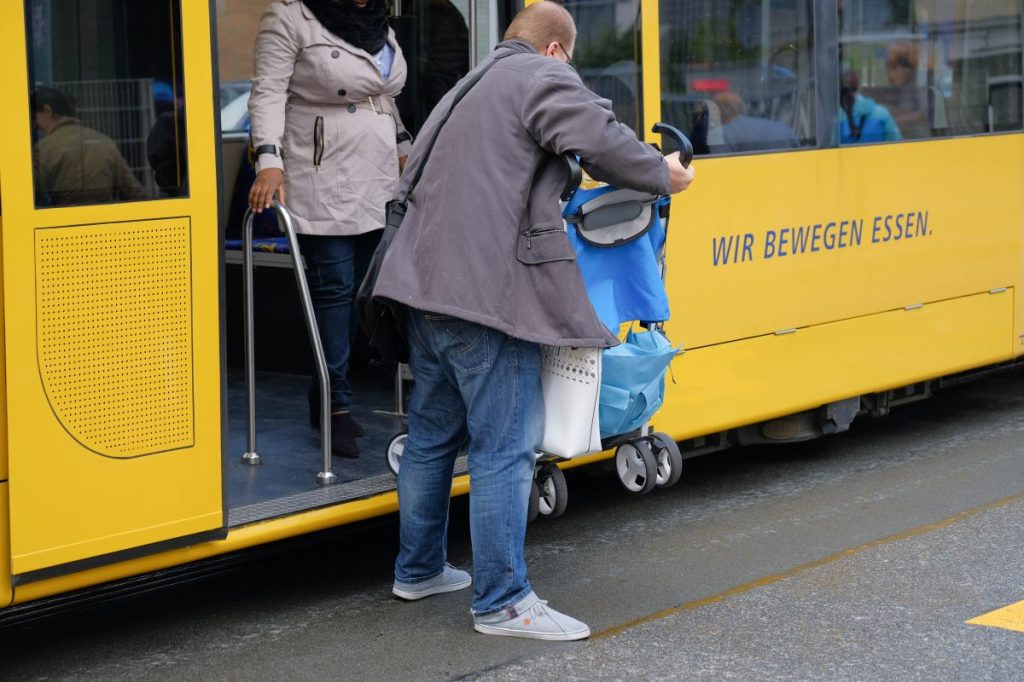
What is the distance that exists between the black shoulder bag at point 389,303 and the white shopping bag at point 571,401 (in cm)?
47

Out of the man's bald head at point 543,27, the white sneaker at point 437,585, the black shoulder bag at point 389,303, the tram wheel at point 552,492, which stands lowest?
the white sneaker at point 437,585

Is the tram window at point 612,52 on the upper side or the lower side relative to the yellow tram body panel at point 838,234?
upper

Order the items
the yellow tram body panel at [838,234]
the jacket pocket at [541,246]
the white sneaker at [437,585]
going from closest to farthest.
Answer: the jacket pocket at [541,246] → the white sneaker at [437,585] → the yellow tram body panel at [838,234]

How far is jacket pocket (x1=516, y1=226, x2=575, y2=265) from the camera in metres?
4.35

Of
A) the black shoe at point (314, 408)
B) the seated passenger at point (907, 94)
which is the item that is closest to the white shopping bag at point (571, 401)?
the black shoe at point (314, 408)

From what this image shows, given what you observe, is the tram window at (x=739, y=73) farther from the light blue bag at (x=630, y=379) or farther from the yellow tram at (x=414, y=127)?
the light blue bag at (x=630, y=379)

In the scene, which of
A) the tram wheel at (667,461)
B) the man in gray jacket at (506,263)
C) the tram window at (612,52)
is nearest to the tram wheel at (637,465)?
the tram wheel at (667,461)

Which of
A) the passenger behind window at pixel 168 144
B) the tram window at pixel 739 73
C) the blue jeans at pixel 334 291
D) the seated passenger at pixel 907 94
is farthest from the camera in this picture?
the seated passenger at pixel 907 94

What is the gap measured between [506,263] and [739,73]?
2076mm

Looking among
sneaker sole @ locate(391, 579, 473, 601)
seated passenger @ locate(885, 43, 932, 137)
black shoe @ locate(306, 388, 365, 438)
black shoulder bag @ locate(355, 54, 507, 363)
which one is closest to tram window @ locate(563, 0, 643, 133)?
black shoulder bag @ locate(355, 54, 507, 363)

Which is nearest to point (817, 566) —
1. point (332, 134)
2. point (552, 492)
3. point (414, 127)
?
point (552, 492)

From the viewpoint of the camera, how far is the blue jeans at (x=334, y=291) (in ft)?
18.2

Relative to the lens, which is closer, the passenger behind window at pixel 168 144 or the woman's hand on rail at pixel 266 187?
the passenger behind window at pixel 168 144

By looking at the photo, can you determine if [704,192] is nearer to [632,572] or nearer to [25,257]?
[632,572]
